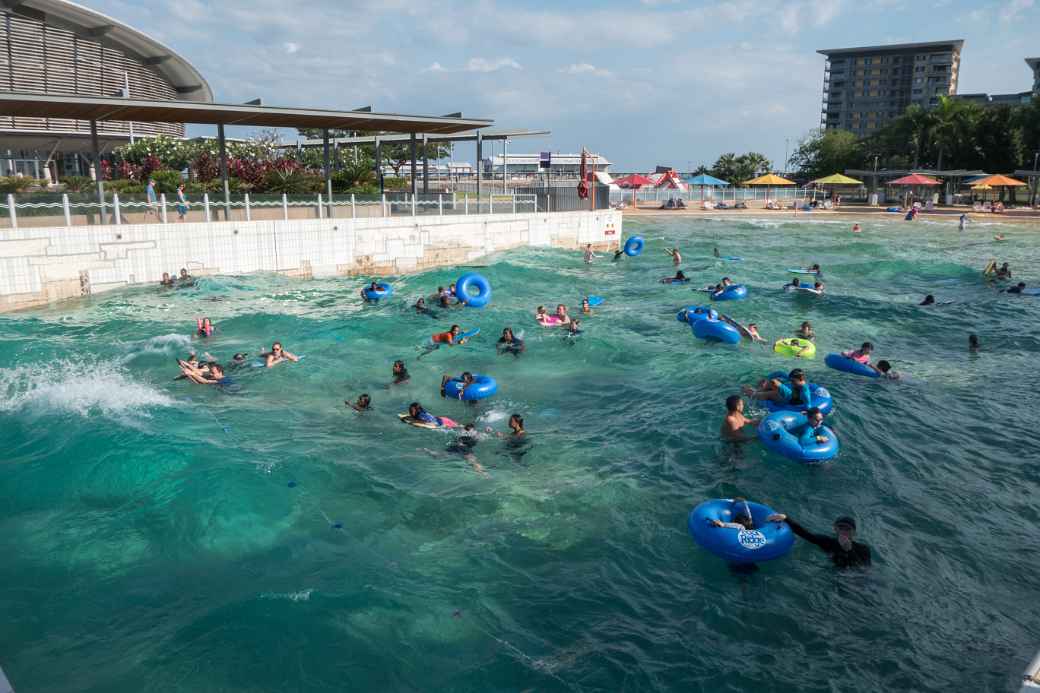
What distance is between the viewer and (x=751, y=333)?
58.9 ft

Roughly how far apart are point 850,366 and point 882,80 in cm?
13057

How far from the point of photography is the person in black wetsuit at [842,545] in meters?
8.20

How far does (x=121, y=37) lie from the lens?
54.0 meters

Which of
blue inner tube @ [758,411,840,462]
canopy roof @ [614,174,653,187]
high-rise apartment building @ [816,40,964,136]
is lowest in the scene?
blue inner tube @ [758,411,840,462]

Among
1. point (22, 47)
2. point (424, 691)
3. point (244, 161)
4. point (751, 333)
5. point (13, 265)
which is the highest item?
point (22, 47)

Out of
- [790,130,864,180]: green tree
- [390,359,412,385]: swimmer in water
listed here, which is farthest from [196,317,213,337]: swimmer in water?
[790,130,864,180]: green tree

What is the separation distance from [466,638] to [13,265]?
1778cm

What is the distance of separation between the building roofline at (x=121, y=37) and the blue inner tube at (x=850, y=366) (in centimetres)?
5468

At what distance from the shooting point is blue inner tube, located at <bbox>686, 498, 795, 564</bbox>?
7.91 m

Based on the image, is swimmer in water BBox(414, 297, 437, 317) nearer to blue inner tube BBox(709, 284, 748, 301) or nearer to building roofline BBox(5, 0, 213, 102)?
blue inner tube BBox(709, 284, 748, 301)

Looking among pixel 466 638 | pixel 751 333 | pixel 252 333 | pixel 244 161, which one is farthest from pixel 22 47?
pixel 466 638

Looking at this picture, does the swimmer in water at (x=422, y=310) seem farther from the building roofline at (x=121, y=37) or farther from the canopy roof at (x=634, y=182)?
the building roofline at (x=121, y=37)

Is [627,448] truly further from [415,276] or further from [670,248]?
[670,248]

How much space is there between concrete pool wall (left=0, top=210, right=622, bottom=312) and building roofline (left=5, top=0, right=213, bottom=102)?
38298mm
